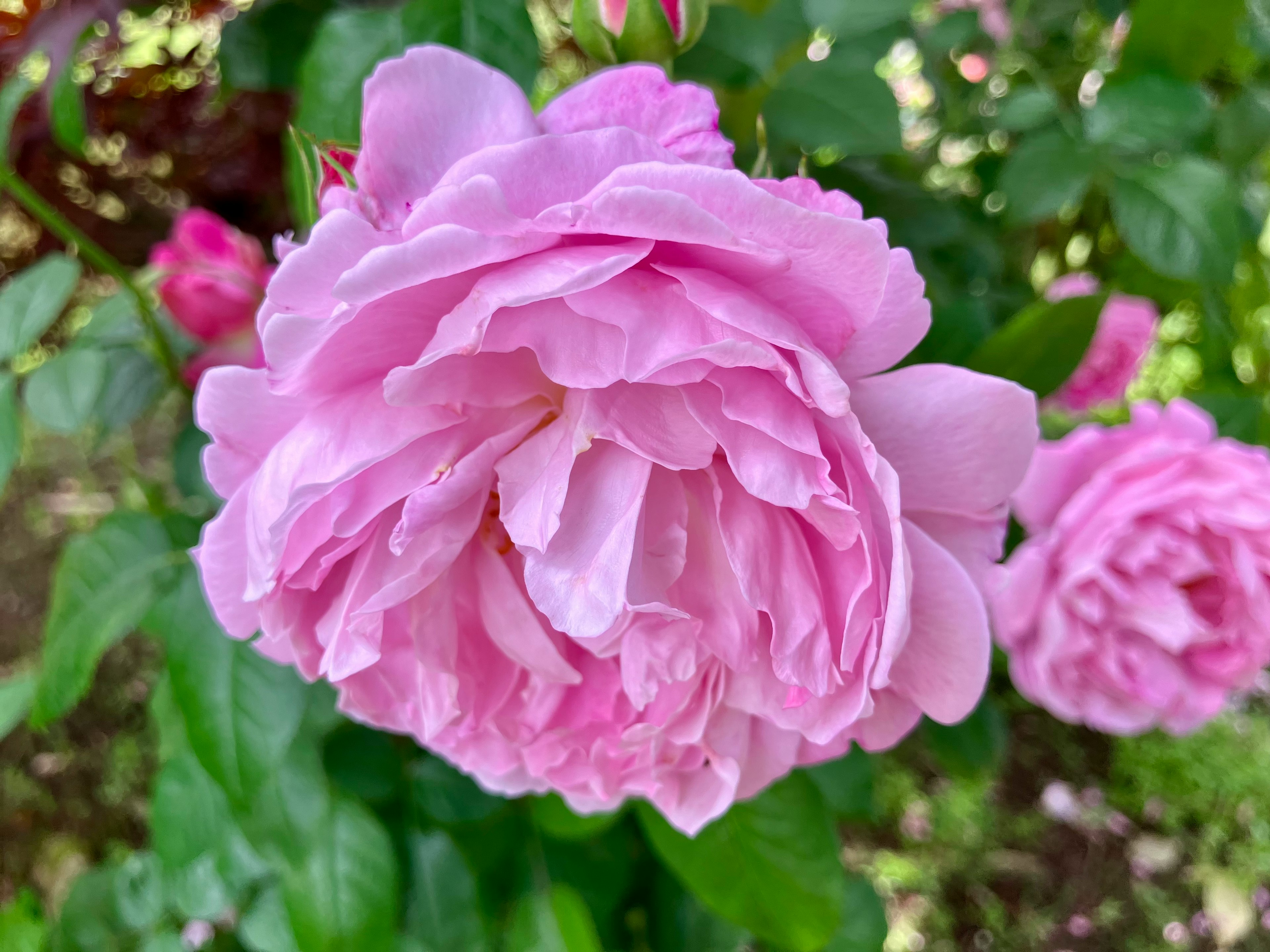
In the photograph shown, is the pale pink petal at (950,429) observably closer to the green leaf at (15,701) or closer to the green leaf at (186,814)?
the green leaf at (186,814)

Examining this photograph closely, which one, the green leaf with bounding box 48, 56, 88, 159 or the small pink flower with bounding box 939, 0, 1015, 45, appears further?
the small pink flower with bounding box 939, 0, 1015, 45

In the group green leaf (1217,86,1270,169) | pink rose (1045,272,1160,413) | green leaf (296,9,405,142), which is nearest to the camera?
green leaf (296,9,405,142)

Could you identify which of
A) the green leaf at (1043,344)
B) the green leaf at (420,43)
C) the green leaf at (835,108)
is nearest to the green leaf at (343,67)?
the green leaf at (420,43)

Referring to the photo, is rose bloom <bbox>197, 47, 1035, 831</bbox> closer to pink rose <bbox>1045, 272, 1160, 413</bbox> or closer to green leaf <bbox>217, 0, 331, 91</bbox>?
green leaf <bbox>217, 0, 331, 91</bbox>

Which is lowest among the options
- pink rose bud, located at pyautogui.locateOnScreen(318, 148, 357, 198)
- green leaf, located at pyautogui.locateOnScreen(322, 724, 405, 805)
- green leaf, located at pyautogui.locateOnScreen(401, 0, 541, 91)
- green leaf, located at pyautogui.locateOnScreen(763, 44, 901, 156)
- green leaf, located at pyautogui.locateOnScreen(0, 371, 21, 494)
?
green leaf, located at pyautogui.locateOnScreen(322, 724, 405, 805)

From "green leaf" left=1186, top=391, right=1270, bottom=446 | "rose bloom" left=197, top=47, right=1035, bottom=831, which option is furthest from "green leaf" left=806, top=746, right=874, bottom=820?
"green leaf" left=1186, top=391, right=1270, bottom=446

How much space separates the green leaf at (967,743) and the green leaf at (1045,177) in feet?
1.49

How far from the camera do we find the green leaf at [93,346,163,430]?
0.51m

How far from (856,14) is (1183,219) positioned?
0.22 m

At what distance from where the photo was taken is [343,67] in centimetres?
35

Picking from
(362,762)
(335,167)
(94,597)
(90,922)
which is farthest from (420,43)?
(90,922)

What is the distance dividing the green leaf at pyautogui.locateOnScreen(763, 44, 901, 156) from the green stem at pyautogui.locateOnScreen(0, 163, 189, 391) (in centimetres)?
39

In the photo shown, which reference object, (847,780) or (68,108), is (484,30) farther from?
(847,780)

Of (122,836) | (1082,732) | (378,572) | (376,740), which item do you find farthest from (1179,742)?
(122,836)
